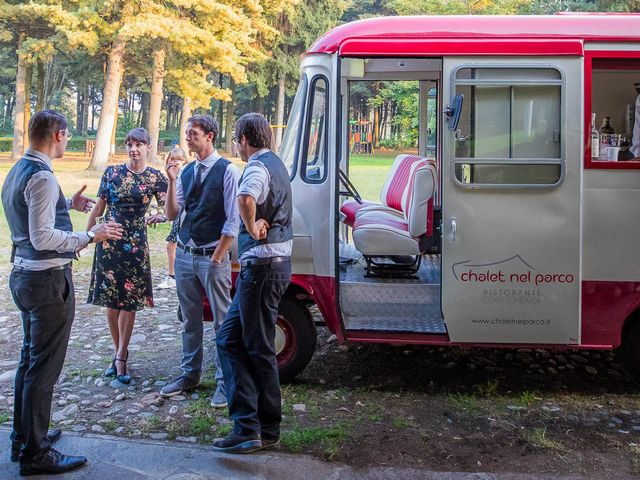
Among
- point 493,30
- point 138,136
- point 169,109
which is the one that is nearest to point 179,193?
point 138,136

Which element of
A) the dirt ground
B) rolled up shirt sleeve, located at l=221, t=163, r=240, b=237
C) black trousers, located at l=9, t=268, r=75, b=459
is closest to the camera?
black trousers, located at l=9, t=268, r=75, b=459

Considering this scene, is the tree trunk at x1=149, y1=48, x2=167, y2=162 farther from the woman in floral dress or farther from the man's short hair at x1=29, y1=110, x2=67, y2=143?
the man's short hair at x1=29, y1=110, x2=67, y2=143

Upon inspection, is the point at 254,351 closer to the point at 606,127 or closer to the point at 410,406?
the point at 410,406

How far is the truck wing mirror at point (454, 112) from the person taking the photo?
5621 mm

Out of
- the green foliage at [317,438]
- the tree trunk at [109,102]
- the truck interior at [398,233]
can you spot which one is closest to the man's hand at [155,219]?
the truck interior at [398,233]

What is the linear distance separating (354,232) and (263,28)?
26815 mm

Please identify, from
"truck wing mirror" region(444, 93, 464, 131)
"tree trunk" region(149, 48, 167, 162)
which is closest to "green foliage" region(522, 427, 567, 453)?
"truck wing mirror" region(444, 93, 464, 131)

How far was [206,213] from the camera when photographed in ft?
18.1

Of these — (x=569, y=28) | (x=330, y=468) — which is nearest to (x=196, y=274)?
(x=330, y=468)

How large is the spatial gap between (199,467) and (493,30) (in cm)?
369

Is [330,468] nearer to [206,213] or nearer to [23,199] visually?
[206,213]

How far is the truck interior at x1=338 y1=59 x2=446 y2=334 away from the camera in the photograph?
20.4 ft

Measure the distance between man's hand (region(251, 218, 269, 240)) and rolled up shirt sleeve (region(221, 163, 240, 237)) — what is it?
0.71m

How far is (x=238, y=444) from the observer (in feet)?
15.6
